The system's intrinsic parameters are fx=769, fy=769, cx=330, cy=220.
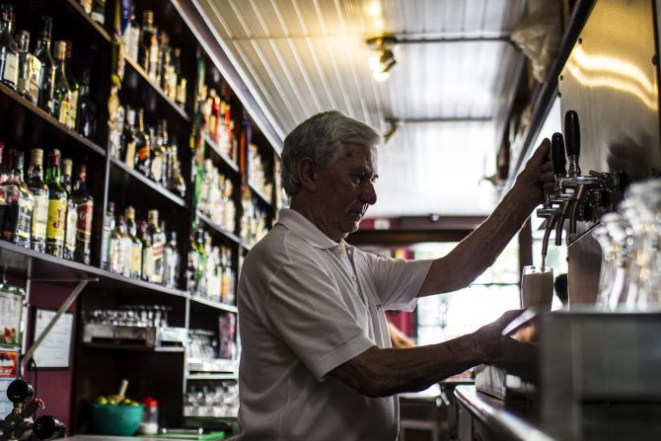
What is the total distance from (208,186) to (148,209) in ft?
1.75

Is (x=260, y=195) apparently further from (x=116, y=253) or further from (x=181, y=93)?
(x=116, y=253)

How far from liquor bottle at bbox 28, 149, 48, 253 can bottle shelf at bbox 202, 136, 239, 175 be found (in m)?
1.30

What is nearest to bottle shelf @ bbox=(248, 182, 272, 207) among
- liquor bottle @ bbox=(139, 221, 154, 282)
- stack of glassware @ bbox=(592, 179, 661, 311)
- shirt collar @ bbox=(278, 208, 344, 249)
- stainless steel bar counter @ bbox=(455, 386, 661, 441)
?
liquor bottle @ bbox=(139, 221, 154, 282)

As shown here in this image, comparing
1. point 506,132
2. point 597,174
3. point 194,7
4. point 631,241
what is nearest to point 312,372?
point 597,174

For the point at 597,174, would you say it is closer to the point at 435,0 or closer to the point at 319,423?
the point at 319,423

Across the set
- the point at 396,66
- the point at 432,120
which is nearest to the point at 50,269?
the point at 396,66

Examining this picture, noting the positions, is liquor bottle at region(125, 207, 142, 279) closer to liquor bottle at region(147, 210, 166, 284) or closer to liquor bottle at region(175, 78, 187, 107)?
liquor bottle at region(147, 210, 166, 284)

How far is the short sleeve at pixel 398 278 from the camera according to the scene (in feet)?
6.86

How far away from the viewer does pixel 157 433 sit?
317 cm

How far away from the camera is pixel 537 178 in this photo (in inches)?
72.2

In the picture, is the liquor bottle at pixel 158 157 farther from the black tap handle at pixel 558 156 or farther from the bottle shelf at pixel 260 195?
the black tap handle at pixel 558 156

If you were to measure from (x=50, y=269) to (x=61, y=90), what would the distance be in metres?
0.61

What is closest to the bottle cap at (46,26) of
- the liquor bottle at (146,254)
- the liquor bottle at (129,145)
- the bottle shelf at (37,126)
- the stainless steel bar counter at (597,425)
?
the bottle shelf at (37,126)

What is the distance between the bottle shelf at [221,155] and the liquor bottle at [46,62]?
→ 120 centimetres
